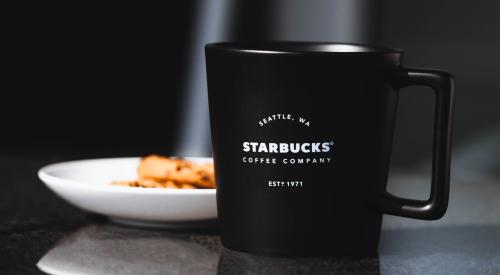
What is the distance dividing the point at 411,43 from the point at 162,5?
1.56ft

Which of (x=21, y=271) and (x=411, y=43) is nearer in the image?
(x=21, y=271)

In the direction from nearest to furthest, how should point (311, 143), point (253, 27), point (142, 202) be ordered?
point (311, 143)
point (142, 202)
point (253, 27)

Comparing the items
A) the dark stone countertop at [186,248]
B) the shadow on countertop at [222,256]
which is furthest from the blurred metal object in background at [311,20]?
the shadow on countertop at [222,256]

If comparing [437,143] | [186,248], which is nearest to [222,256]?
[186,248]

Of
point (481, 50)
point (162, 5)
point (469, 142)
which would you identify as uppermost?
point (162, 5)

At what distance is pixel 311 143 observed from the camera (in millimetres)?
636

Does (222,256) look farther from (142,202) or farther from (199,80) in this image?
(199,80)

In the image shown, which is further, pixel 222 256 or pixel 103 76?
pixel 103 76

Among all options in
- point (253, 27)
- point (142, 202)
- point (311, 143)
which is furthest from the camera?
point (253, 27)

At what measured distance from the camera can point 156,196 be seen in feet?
2.40

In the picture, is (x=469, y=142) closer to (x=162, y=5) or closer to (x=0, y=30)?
(x=162, y=5)

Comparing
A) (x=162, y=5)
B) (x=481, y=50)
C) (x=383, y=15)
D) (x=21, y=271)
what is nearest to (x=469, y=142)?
(x=481, y=50)

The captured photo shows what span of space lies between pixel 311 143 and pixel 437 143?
3.6 inches

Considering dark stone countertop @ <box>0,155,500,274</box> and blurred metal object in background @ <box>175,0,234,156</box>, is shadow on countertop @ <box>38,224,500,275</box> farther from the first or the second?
blurred metal object in background @ <box>175,0,234,156</box>
